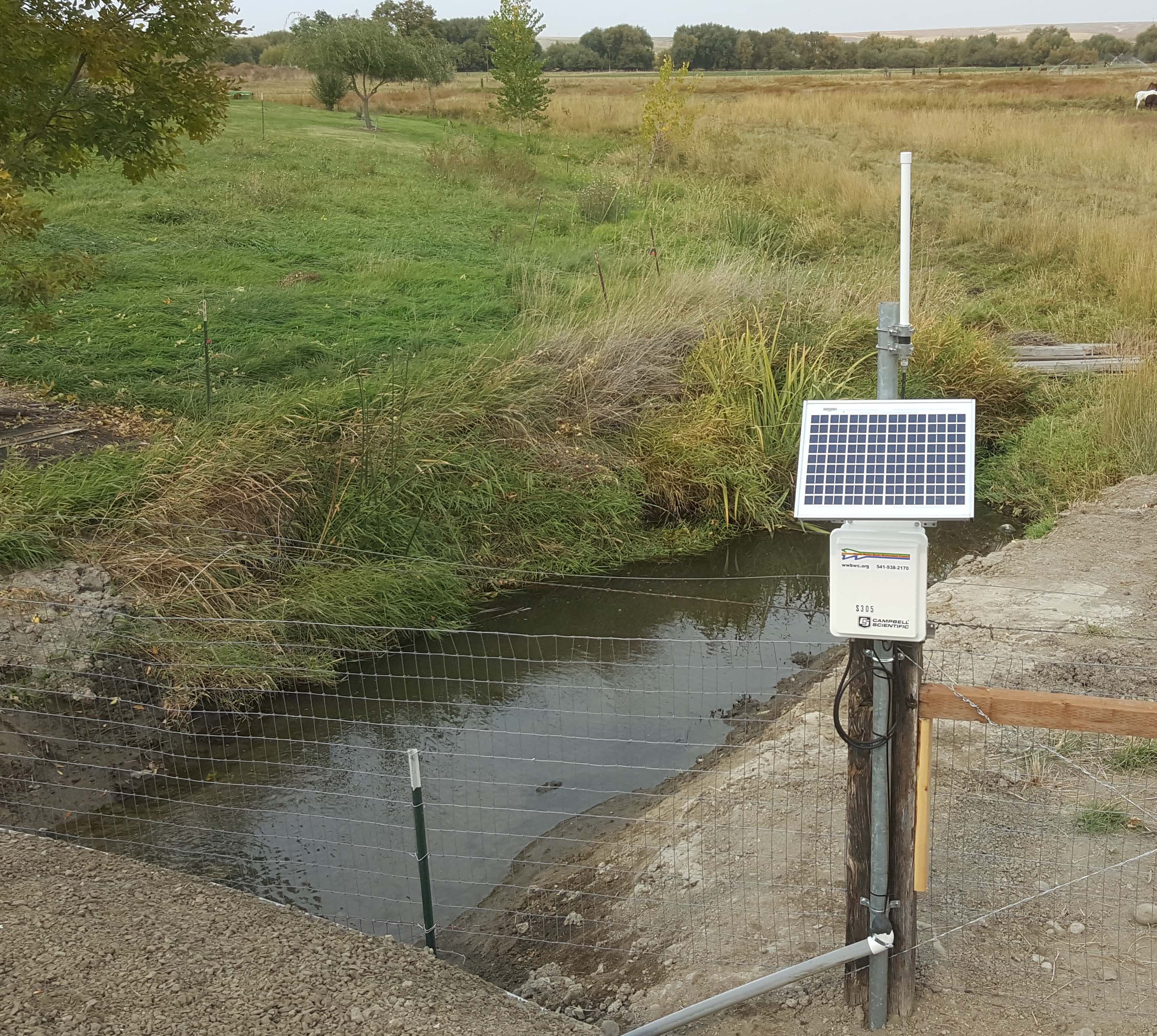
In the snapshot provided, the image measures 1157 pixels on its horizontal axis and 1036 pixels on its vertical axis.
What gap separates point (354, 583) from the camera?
8.05 metres

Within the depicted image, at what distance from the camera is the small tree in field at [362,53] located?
28266mm

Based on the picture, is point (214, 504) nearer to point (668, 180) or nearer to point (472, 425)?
point (472, 425)

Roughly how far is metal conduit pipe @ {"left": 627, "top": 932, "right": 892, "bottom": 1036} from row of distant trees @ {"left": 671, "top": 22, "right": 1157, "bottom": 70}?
79430 millimetres

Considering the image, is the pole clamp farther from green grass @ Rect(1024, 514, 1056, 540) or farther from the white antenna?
green grass @ Rect(1024, 514, 1056, 540)

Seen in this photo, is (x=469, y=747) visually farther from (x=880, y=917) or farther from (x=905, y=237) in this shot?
(x=905, y=237)

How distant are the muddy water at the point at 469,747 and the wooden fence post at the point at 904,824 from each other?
222cm

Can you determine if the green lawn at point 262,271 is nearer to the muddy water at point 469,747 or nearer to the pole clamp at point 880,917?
the muddy water at point 469,747

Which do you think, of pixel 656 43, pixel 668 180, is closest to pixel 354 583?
pixel 668 180

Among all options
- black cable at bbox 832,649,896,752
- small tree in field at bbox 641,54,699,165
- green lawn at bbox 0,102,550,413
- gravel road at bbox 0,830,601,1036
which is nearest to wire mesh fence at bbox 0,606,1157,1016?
gravel road at bbox 0,830,601,1036

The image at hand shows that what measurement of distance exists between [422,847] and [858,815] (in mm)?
1692

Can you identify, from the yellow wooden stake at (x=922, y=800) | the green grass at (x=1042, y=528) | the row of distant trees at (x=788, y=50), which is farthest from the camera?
the row of distant trees at (x=788, y=50)

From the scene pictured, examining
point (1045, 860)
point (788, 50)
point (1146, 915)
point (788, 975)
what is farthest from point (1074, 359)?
point (788, 50)

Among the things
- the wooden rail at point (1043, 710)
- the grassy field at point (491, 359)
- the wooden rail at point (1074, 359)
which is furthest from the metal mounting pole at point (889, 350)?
the wooden rail at point (1074, 359)

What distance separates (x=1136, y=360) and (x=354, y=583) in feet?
27.3
